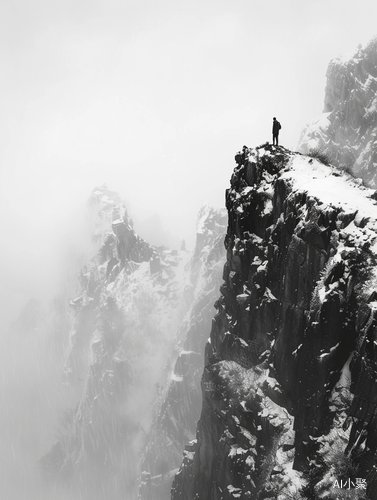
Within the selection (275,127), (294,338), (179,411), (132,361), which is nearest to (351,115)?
(275,127)

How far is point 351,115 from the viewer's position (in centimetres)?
9194

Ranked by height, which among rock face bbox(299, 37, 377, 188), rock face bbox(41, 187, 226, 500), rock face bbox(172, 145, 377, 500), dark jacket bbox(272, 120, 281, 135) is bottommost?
rock face bbox(41, 187, 226, 500)

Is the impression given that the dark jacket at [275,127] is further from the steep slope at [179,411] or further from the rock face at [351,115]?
the steep slope at [179,411]

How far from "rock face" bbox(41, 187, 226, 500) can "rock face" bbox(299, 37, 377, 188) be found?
63204 mm

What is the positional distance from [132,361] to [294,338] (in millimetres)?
132693

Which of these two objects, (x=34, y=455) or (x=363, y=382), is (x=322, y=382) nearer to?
(x=363, y=382)

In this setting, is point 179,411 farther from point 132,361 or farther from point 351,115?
point 351,115

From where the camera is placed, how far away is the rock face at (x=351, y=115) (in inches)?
3440

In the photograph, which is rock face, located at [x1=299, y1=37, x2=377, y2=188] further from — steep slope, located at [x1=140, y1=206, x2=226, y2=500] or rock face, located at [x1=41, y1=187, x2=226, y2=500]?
rock face, located at [x1=41, y1=187, x2=226, y2=500]

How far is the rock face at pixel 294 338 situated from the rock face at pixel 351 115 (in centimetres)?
5275

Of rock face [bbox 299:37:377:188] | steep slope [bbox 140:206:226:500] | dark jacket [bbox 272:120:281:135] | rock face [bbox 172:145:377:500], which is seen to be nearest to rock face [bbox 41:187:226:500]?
steep slope [bbox 140:206:226:500]

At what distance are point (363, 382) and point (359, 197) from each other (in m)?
14.5

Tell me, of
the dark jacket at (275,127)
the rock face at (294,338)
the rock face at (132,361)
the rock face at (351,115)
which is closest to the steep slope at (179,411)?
the rock face at (132,361)

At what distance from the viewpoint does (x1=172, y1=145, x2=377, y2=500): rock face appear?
28.8 metres
